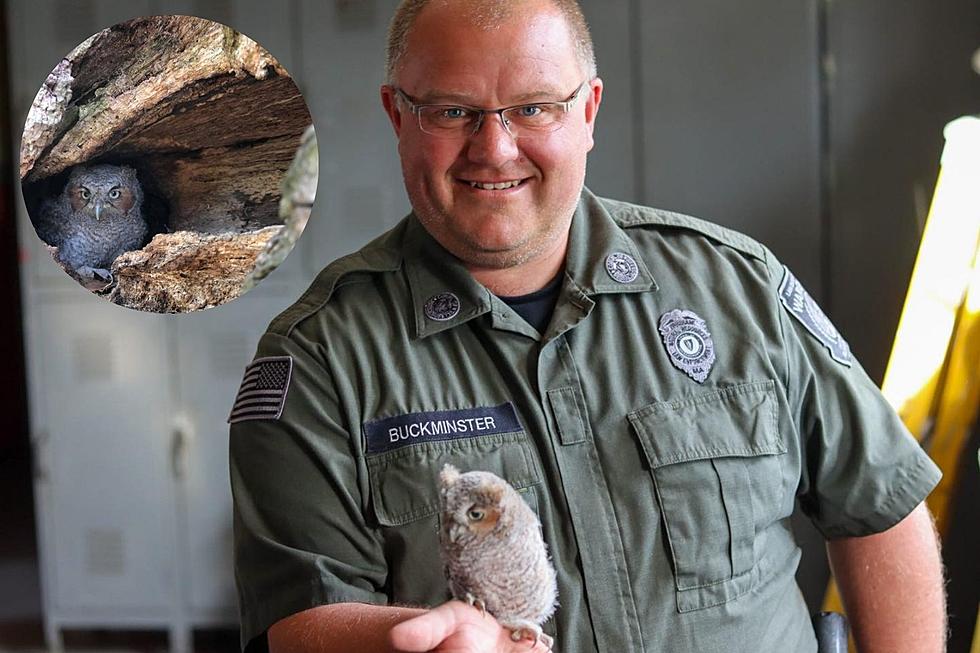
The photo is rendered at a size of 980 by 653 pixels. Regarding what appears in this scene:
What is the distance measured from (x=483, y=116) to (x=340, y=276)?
0.92 feet

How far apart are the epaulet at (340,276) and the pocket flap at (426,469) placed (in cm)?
20

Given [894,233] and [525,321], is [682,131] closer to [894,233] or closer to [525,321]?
[894,233]

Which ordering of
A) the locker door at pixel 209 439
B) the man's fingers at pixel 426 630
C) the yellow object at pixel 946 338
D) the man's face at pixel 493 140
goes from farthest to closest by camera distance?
the locker door at pixel 209 439 → the yellow object at pixel 946 338 → the man's face at pixel 493 140 → the man's fingers at pixel 426 630

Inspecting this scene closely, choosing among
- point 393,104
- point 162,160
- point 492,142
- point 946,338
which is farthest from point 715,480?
point 946,338

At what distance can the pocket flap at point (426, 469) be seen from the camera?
125cm

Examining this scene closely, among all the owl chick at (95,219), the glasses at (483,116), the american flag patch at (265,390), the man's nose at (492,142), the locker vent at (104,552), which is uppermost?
the glasses at (483,116)

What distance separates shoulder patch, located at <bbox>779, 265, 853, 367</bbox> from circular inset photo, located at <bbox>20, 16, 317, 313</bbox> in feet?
2.15

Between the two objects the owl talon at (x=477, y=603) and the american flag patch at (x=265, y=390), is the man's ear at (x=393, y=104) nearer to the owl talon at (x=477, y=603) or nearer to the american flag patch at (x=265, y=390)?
the american flag patch at (x=265, y=390)

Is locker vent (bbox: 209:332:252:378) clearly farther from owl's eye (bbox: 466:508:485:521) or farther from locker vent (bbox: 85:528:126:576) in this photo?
owl's eye (bbox: 466:508:485:521)

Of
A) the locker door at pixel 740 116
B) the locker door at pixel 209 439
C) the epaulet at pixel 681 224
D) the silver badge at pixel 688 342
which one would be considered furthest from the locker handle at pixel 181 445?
the silver badge at pixel 688 342

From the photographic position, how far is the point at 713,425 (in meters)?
1.35

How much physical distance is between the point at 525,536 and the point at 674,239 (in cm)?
59

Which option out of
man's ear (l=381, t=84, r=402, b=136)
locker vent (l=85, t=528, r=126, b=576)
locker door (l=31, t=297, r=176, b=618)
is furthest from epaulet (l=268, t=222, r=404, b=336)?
locker vent (l=85, t=528, r=126, b=576)

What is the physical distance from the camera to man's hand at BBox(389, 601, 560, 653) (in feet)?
2.96
